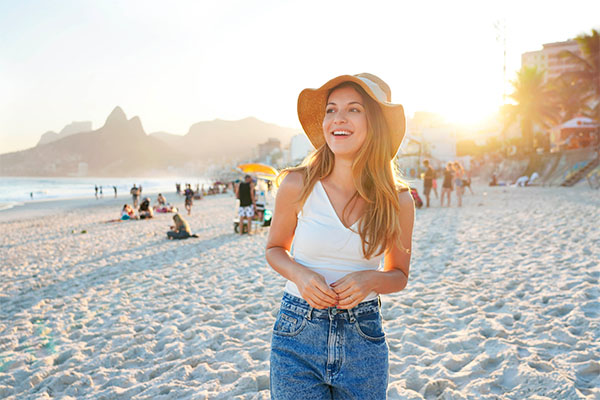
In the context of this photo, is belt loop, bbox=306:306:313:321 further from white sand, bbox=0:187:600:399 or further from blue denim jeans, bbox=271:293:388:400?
white sand, bbox=0:187:600:399

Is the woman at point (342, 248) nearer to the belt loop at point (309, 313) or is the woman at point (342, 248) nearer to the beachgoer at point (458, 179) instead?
the belt loop at point (309, 313)

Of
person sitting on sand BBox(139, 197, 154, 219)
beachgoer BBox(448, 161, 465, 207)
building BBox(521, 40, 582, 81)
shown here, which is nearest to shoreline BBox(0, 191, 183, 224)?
person sitting on sand BBox(139, 197, 154, 219)

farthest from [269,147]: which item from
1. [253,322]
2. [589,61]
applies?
[253,322]

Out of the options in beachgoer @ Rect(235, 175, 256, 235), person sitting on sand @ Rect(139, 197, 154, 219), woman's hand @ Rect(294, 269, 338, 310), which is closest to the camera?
woman's hand @ Rect(294, 269, 338, 310)

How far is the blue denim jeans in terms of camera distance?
133 centimetres

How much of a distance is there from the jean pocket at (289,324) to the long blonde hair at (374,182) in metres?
0.34

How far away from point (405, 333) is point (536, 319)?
1405 millimetres

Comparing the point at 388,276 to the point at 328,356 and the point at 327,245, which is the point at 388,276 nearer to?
the point at 327,245

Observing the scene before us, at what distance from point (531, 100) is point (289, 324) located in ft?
117

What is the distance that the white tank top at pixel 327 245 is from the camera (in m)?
1.40

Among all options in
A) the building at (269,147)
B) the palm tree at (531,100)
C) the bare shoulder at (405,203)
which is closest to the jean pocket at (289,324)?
the bare shoulder at (405,203)

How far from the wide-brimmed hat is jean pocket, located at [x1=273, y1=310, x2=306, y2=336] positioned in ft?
2.50

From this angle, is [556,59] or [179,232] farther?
[556,59]

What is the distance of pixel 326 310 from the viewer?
53.9 inches
